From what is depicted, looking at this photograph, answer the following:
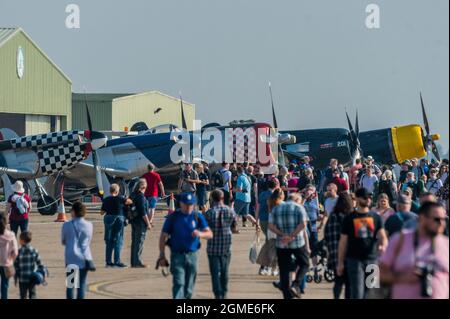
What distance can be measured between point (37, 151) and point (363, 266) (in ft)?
66.1

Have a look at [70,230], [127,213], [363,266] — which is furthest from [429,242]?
[127,213]

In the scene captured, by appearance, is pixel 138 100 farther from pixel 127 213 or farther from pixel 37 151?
pixel 127 213

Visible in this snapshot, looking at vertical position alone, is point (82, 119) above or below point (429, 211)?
above

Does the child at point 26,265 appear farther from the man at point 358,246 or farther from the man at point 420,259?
the man at point 420,259

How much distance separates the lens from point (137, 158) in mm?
35125

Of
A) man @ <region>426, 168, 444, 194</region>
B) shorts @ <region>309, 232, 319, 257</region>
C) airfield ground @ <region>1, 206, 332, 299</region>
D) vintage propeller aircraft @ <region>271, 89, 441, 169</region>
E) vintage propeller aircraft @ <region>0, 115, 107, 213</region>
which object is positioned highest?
vintage propeller aircraft @ <region>271, 89, 441, 169</region>

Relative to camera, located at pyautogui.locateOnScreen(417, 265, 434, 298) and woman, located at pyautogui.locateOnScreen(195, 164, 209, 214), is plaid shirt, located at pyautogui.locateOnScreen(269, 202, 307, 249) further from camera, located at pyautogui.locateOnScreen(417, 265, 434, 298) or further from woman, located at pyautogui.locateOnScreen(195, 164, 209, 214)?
woman, located at pyautogui.locateOnScreen(195, 164, 209, 214)

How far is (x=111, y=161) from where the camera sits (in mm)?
35125

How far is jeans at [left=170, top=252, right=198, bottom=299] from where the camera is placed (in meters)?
13.2

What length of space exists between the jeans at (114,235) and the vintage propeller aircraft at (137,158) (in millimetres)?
14391

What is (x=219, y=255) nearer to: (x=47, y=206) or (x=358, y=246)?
(x=358, y=246)

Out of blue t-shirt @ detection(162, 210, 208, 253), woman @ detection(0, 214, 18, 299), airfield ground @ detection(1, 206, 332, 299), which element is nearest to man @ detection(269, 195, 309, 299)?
airfield ground @ detection(1, 206, 332, 299)

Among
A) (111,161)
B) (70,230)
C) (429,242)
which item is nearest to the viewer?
(429,242)
